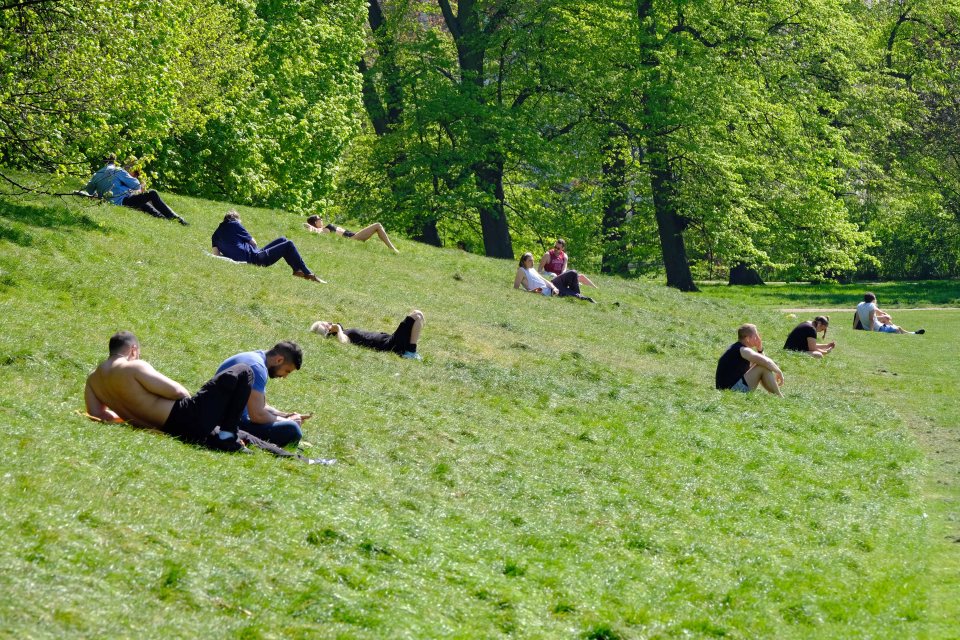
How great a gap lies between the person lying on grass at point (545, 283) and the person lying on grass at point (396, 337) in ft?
40.0

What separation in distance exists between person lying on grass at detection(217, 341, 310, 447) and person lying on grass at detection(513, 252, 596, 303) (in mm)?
20042

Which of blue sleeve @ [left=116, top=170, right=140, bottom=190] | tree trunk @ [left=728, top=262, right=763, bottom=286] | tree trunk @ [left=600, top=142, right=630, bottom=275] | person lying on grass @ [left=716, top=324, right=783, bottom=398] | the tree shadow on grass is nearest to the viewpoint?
the tree shadow on grass

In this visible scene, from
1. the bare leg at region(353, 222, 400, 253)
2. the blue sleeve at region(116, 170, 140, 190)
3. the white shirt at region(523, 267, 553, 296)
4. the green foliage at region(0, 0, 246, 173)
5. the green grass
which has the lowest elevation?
the green grass

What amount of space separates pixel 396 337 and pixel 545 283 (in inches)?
497

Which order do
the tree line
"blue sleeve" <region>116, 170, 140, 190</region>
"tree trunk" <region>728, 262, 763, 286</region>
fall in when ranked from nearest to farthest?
"blue sleeve" <region>116, 170, 140, 190</region> → the tree line → "tree trunk" <region>728, 262, 763, 286</region>

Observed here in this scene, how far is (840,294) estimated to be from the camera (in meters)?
53.5

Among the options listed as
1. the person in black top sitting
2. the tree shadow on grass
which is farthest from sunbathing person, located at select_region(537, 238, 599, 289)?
the tree shadow on grass

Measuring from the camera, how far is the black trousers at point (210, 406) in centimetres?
1305

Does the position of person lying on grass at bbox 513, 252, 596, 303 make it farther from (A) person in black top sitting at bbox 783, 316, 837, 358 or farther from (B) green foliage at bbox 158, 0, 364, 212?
(B) green foliage at bbox 158, 0, 364, 212

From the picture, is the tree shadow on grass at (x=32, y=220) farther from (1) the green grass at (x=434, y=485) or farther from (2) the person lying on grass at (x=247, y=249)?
(2) the person lying on grass at (x=247, y=249)

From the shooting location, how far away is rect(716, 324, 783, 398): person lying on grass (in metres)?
22.3

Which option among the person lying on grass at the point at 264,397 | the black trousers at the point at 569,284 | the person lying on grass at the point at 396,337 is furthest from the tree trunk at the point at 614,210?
the person lying on grass at the point at 264,397

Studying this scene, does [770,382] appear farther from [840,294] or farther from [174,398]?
[840,294]

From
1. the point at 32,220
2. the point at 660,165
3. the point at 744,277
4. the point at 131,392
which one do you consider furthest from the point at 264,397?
the point at 744,277
